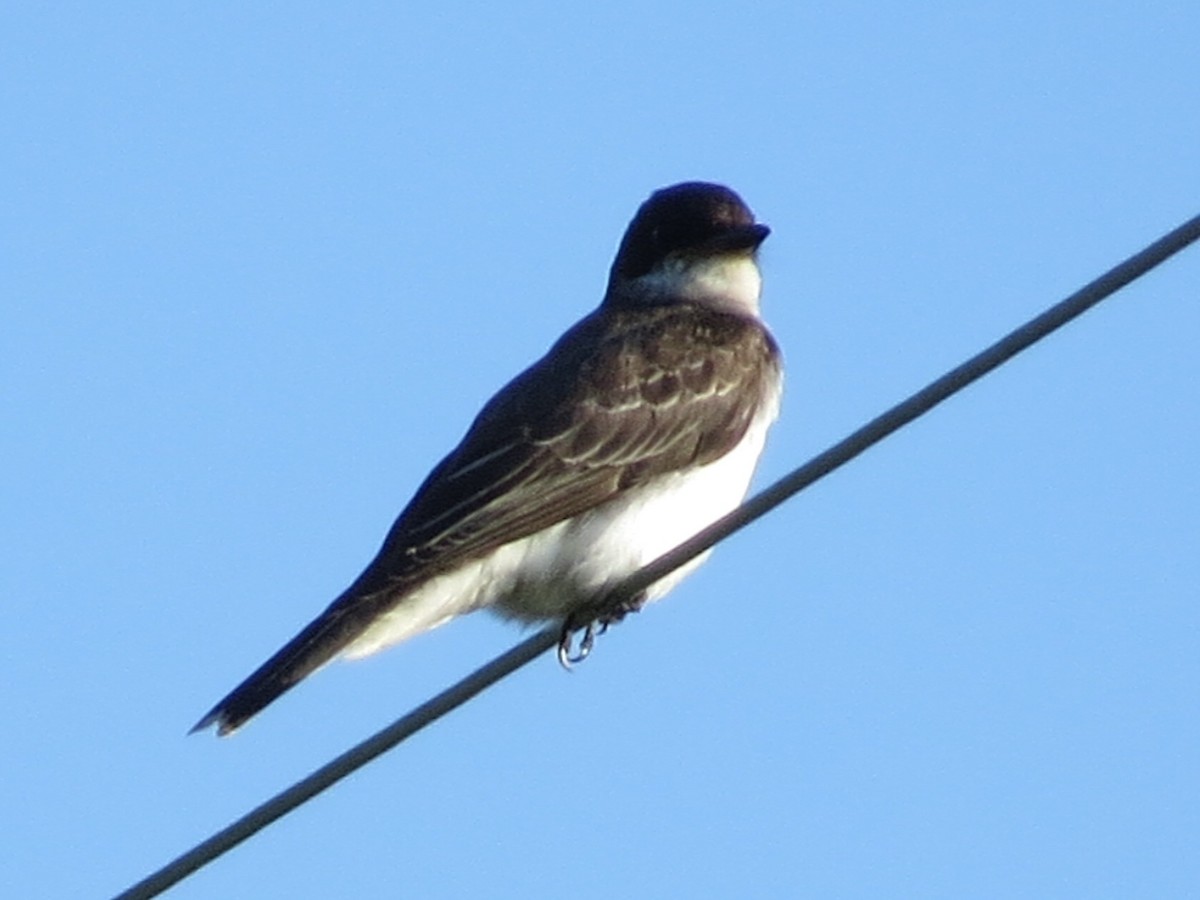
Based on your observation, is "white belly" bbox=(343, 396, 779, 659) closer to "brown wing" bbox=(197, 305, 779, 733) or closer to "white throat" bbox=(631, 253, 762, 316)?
"brown wing" bbox=(197, 305, 779, 733)

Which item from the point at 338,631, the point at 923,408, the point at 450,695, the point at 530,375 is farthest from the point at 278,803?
the point at 530,375

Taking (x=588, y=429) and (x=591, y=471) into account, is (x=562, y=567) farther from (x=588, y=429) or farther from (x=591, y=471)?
(x=588, y=429)

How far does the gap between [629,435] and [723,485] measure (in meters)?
0.38

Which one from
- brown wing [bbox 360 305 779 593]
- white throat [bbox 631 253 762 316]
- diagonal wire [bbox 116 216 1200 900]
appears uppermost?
white throat [bbox 631 253 762 316]

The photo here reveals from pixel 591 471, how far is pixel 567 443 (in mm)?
202

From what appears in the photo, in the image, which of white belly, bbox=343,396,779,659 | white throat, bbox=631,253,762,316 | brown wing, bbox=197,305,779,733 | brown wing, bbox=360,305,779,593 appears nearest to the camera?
brown wing, bbox=197,305,779,733

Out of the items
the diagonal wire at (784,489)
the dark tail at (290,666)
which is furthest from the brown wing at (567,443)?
the diagonal wire at (784,489)

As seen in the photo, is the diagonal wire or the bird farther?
the bird

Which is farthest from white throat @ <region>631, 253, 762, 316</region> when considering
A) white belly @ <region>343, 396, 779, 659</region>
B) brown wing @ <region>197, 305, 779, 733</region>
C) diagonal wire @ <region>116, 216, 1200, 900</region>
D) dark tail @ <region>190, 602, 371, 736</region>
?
diagonal wire @ <region>116, 216, 1200, 900</region>

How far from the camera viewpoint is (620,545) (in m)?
9.43

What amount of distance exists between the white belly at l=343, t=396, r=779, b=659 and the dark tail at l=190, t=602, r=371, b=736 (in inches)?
6.0

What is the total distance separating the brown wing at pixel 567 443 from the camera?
29.8 ft

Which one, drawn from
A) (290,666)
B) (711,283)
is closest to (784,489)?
(290,666)

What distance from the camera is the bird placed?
9.19 m
